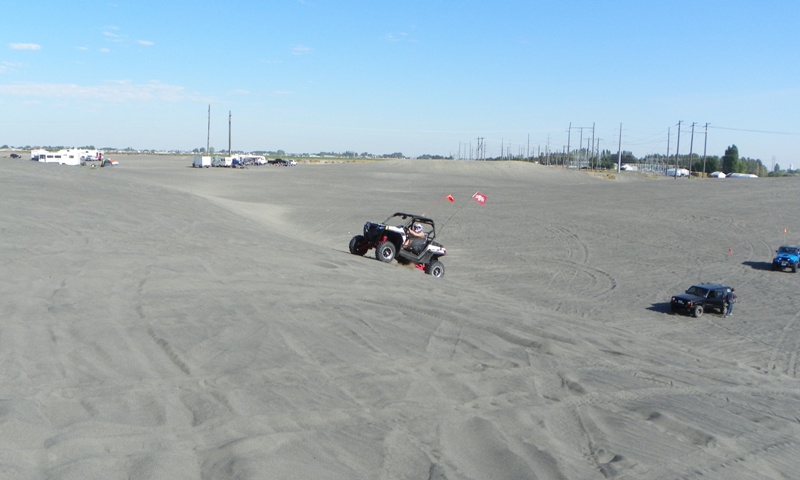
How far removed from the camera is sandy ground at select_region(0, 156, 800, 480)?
630 cm

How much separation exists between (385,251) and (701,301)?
350 inches

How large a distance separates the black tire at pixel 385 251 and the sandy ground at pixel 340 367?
136 centimetres

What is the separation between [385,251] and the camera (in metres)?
20.9

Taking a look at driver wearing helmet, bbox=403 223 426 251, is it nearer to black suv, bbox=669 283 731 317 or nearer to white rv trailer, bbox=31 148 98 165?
black suv, bbox=669 283 731 317

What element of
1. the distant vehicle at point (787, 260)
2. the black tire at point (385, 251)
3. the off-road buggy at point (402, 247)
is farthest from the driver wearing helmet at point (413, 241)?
the distant vehicle at point (787, 260)

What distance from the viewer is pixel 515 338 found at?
37.9 ft

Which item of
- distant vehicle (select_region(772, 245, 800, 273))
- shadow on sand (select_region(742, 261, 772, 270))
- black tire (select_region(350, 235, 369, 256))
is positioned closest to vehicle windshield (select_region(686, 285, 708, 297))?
distant vehicle (select_region(772, 245, 800, 273))

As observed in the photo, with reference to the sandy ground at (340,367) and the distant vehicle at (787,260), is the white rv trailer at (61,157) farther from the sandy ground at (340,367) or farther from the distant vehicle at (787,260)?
the distant vehicle at (787,260)

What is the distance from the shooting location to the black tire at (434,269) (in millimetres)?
21297

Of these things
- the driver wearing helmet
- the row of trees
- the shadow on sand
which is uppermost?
the row of trees

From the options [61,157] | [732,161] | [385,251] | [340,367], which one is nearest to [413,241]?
[385,251]

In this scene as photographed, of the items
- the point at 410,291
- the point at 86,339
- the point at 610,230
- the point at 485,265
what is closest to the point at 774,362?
the point at 410,291

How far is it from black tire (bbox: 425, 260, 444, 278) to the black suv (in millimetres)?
6678

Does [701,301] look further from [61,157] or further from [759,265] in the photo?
[61,157]
